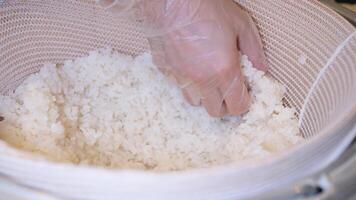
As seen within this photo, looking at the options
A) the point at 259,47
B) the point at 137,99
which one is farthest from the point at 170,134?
the point at 259,47

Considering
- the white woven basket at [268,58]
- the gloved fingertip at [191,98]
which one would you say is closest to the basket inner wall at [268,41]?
the white woven basket at [268,58]

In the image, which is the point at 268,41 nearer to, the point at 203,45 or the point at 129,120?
the point at 203,45

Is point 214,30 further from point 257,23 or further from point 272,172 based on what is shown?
point 272,172

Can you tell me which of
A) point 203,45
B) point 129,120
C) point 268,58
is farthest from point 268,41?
point 129,120

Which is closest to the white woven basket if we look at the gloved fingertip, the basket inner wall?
the basket inner wall

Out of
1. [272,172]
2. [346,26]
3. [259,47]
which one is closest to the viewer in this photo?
[272,172]

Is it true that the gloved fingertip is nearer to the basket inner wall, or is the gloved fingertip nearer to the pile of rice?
the pile of rice
